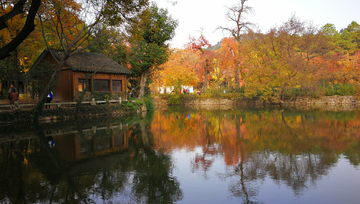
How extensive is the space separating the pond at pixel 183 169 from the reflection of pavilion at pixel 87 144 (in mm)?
36

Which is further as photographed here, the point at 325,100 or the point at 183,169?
the point at 325,100

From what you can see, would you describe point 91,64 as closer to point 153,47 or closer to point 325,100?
point 153,47

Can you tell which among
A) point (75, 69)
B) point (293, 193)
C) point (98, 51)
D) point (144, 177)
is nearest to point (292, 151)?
point (293, 193)

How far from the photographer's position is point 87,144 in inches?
417

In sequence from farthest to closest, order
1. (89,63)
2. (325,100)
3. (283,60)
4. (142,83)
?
(325,100), (283,60), (142,83), (89,63)

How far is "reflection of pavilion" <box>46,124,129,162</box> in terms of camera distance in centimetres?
887

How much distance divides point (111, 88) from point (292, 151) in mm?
21137

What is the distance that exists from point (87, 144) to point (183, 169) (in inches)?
202

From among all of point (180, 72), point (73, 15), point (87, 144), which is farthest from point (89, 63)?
point (180, 72)

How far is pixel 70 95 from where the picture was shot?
24266 mm

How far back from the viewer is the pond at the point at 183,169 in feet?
17.0

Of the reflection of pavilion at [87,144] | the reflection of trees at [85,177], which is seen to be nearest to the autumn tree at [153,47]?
the reflection of pavilion at [87,144]

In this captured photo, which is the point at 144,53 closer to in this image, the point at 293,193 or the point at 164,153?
the point at 164,153

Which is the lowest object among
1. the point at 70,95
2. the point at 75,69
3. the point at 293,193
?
the point at 293,193
